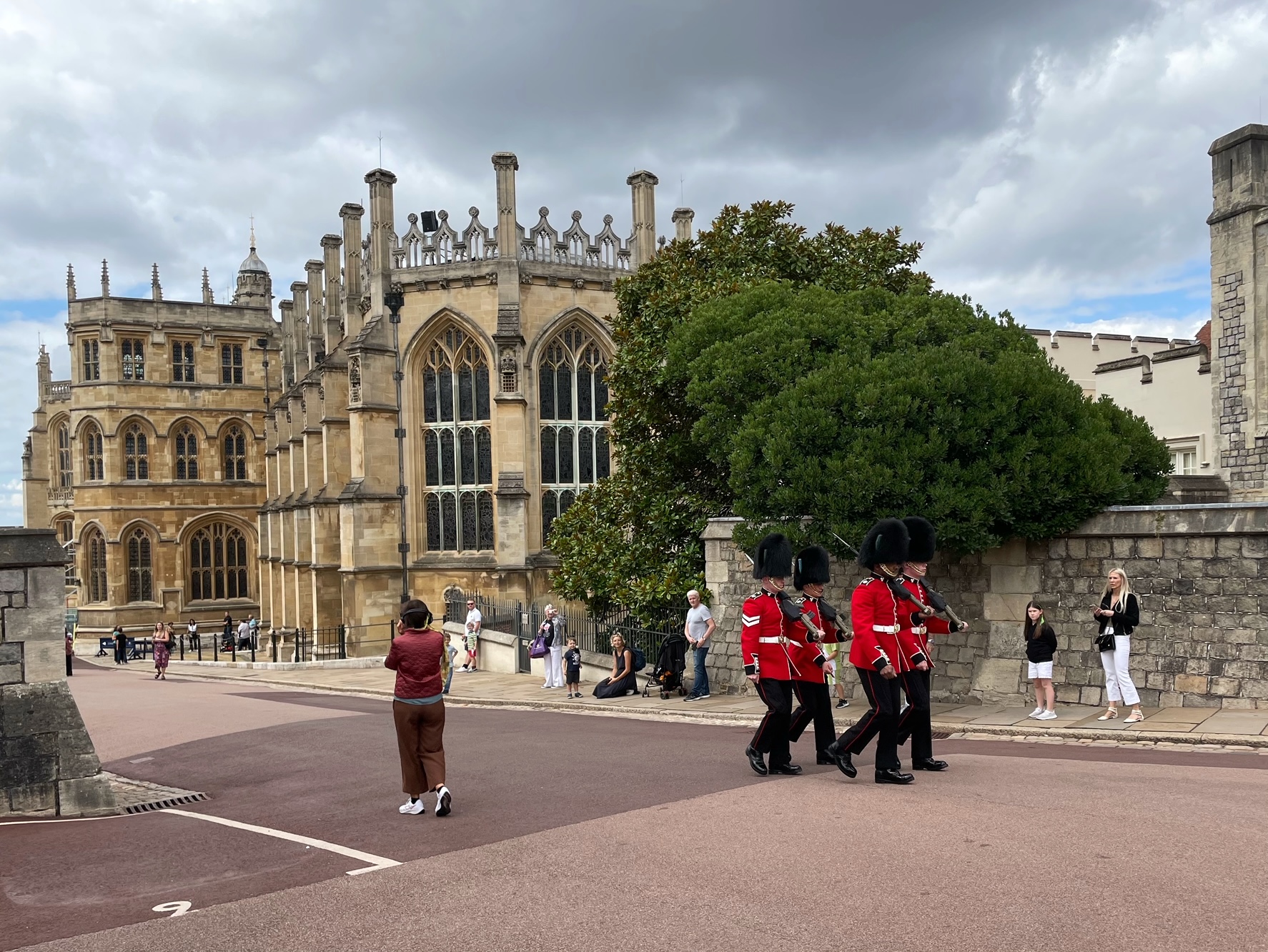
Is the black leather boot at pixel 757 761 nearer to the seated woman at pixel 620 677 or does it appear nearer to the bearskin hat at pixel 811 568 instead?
the bearskin hat at pixel 811 568

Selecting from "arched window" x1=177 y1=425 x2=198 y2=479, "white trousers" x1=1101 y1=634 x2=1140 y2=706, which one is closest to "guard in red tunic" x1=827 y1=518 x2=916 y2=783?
"white trousers" x1=1101 y1=634 x2=1140 y2=706

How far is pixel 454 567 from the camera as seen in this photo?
33.2m

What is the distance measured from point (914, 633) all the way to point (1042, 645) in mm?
4011

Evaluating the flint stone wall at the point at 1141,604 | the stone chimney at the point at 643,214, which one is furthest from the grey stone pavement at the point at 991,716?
the stone chimney at the point at 643,214

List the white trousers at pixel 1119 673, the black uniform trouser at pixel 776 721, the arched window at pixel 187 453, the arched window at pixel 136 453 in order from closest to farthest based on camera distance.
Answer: the black uniform trouser at pixel 776 721, the white trousers at pixel 1119 673, the arched window at pixel 136 453, the arched window at pixel 187 453

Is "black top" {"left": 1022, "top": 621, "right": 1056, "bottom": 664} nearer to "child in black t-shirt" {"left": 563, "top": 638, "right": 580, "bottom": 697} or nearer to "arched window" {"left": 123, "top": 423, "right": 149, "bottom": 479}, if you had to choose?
"child in black t-shirt" {"left": 563, "top": 638, "right": 580, "bottom": 697}

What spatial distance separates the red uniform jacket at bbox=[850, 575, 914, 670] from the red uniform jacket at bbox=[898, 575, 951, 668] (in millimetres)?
61

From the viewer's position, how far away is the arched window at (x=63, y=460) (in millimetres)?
61781

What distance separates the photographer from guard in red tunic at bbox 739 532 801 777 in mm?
8156

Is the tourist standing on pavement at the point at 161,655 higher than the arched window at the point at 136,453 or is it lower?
lower

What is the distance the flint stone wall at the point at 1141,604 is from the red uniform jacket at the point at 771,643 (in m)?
5.56

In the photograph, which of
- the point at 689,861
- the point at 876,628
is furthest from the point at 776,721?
the point at 689,861

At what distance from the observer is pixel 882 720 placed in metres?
7.68

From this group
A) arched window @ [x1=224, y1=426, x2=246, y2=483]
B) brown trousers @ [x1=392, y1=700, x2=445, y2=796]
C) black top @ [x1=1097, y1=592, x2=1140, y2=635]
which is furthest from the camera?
arched window @ [x1=224, y1=426, x2=246, y2=483]
